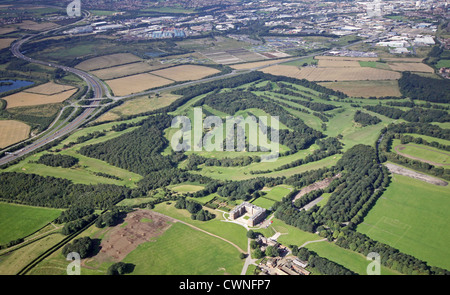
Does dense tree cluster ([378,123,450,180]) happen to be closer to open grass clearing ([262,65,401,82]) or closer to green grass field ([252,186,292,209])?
green grass field ([252,186,292,209])

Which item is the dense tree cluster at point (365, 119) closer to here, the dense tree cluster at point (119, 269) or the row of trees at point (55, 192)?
the row of trees at point (55, 192)

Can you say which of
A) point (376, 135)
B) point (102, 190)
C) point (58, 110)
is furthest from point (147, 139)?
point (376, 135)

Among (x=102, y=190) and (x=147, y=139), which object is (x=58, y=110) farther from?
(x=102, y=190)

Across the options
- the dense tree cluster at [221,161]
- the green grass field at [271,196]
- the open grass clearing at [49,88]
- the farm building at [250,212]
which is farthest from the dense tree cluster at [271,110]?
the open grass clearing at [49,88]

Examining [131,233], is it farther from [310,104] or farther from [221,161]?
[310,104]

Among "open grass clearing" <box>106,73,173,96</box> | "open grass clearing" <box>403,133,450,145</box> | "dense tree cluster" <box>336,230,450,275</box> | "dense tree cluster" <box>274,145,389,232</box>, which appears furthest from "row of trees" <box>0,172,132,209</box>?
"open grass clearing" <box>403,133,450,145</box>
